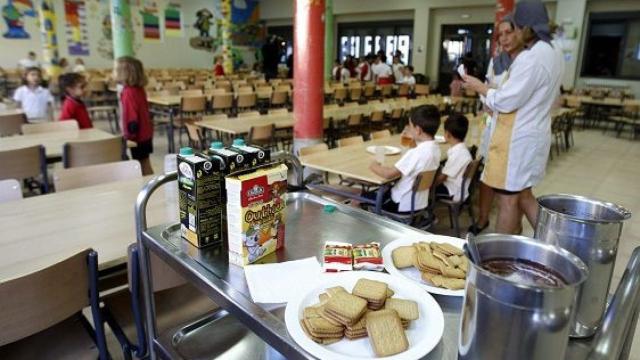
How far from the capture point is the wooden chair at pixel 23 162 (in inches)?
122

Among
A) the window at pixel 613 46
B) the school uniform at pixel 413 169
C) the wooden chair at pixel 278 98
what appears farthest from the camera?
the window at pixel 613 46

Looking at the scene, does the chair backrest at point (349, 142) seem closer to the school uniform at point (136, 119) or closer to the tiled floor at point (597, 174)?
the tiled floor at point (597, 174)

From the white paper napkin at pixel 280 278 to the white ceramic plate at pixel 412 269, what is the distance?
6.9 inches

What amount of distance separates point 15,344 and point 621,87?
12556 mm

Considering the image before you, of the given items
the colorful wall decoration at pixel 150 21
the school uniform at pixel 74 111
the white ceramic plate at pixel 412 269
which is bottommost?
the white ceramic plate at pixel 412 269

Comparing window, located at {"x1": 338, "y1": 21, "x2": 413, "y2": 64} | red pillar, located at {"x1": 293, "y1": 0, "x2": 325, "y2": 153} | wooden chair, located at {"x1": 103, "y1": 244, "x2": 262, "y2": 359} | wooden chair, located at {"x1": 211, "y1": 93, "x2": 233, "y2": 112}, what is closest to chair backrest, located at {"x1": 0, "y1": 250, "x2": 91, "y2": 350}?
wooden chair, located at {"x1": 103, "y1": 244, "x2": 262, "y2": 359}

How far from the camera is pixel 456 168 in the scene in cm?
327

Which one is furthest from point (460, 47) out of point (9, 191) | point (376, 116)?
point (9, 191)

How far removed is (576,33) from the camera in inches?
419

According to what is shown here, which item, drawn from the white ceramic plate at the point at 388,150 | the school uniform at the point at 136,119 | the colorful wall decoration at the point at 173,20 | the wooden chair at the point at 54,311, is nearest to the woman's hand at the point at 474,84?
the white ceramic plate at the point at 388,150

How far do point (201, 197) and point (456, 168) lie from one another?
2.49m

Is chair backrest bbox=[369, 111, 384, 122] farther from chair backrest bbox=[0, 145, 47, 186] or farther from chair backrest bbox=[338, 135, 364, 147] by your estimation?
chair backrest bbox=[0, 145, 47, 186]

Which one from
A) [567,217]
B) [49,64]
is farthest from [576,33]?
[49,64]

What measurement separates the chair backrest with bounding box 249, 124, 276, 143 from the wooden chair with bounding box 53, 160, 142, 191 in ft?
6.90
